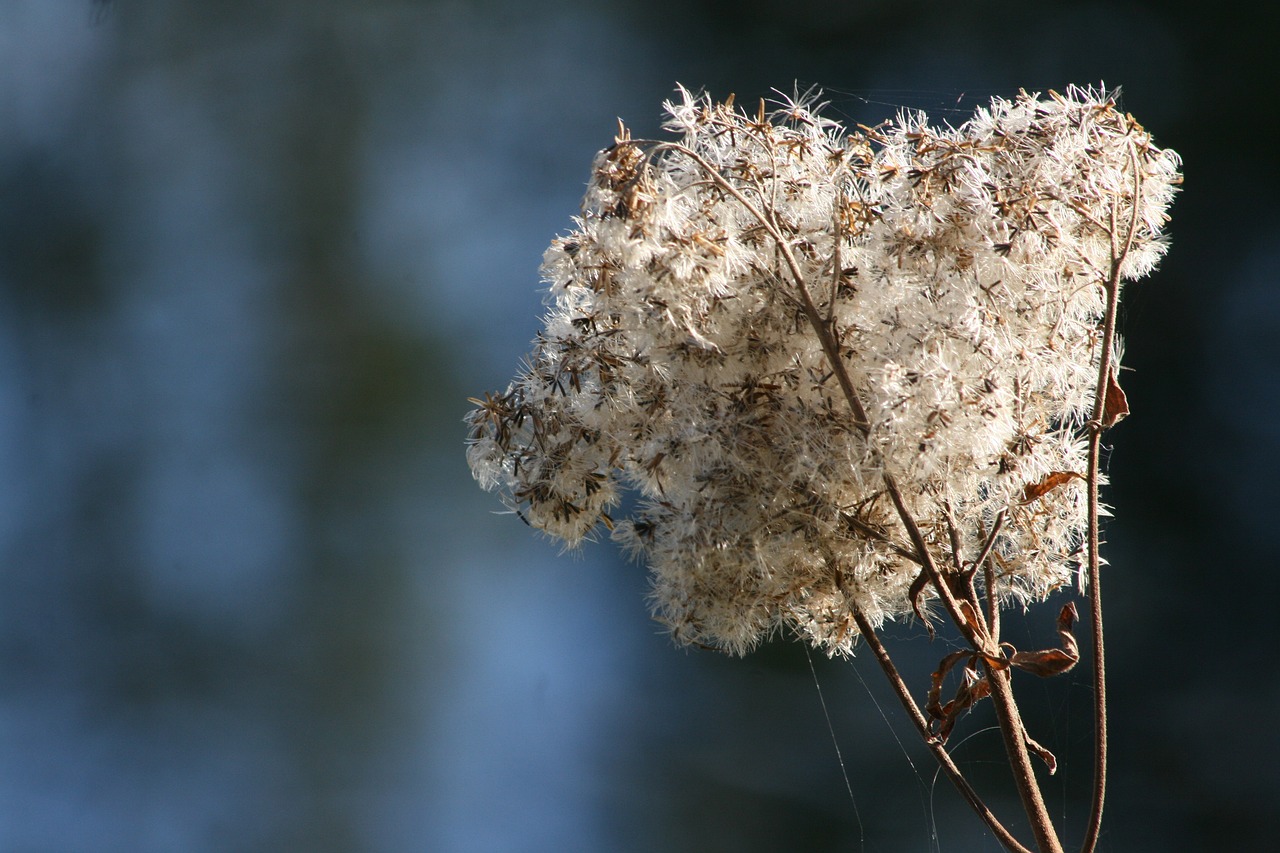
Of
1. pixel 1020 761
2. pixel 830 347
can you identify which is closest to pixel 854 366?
pixel 830 347

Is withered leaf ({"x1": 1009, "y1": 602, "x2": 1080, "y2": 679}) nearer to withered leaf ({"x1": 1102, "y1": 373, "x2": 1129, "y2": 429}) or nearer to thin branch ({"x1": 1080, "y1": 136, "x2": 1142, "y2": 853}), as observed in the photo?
thin branch ({"x1": 1080, "y1": 136, "x2": 1142, "y2": 853})

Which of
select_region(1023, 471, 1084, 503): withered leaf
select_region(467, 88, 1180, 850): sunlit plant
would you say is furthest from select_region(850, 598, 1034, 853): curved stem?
select_region(1023, 471, 1084, 503): withered leaf

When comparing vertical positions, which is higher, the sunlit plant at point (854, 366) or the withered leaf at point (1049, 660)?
the sunlit plant at point (854, 366)

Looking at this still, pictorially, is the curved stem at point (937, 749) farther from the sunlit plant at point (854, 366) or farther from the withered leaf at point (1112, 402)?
the withered leaf at point (1112, 402)

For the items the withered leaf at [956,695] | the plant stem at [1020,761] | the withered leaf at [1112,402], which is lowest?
the plant stem at [1020,761]

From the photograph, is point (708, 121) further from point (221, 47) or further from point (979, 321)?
point (221, 47)

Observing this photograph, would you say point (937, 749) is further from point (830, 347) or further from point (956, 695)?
point (830, 347)

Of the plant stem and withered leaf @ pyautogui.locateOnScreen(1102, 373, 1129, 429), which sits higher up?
withered leaf @ pyautogui.locateOnScreen(1102, 373, 1129, 429)

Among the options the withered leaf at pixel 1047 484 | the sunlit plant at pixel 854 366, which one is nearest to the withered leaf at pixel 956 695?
the sunlit plant at pixel 854 366

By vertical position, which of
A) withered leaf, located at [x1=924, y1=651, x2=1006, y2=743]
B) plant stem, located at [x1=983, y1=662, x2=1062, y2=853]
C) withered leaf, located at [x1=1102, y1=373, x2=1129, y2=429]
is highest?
withered leaf, located at [x1=1102, y1=373, x2=1129, y2=429]
